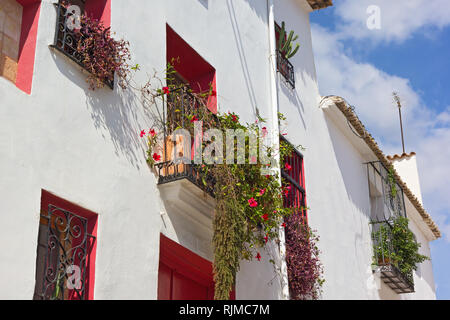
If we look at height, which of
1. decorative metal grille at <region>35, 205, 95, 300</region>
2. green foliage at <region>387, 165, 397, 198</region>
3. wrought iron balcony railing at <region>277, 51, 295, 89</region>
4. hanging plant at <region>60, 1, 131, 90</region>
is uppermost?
wrought iron balcony railing at <region>277, 51, 295, 89</region>

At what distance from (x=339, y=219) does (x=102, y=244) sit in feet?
20.2

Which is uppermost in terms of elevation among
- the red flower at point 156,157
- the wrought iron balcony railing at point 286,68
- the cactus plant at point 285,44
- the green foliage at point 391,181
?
the cactus plant at point 285,44

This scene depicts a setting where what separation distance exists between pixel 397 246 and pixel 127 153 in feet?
26.0

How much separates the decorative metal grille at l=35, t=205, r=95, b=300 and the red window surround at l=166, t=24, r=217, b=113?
2.65 metres

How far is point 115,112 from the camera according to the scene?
626cm

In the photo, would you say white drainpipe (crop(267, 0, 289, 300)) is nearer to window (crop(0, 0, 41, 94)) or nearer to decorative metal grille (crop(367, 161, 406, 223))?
window (crop(0, 0, 41, 94))

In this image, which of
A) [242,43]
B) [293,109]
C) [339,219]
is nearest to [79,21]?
[242,43]

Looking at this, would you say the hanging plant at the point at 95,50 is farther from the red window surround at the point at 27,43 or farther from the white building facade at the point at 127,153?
the red window surround at the point at 27,43

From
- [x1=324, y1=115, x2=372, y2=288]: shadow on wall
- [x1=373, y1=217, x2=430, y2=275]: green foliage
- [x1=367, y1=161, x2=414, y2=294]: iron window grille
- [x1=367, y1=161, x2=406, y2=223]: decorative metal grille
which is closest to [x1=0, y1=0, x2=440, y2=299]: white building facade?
[x1=324, y1=115, x2=372, y2=288]: shadow on wall

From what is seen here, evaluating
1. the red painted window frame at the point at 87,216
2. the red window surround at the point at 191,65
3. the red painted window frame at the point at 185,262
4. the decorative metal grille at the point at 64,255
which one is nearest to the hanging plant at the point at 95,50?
the red painted window frame at the point at 87,216

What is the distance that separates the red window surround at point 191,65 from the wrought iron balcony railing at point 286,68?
7.59 ft

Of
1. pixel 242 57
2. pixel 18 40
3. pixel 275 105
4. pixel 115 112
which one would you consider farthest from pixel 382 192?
pixel 18 40

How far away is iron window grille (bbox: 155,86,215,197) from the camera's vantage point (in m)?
6.60

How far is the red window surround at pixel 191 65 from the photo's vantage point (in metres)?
7.80
